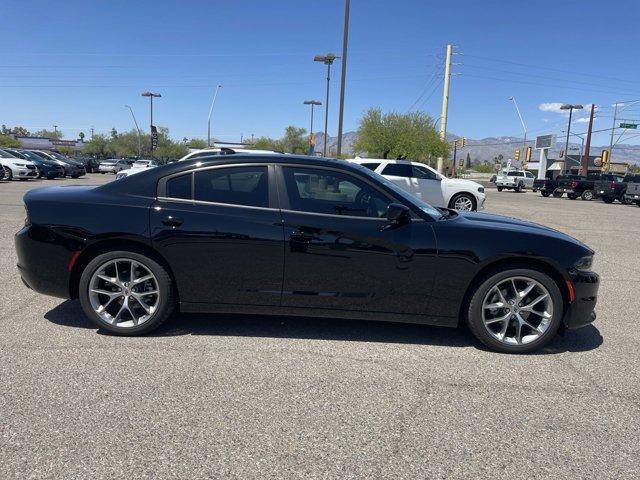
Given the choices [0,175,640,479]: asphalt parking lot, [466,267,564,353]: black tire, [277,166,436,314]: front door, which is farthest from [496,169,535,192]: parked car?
[277,166,436,314]: front door

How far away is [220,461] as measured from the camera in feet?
8.48

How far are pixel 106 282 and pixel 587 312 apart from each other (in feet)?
13.3

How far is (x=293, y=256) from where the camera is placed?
160 inches

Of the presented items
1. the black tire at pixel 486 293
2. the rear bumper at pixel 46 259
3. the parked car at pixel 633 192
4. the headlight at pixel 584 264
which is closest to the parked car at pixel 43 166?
the rear bumper at pixel 46 259

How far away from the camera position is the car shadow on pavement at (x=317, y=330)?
14.4 feet

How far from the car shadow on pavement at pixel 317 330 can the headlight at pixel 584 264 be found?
726 millimetres

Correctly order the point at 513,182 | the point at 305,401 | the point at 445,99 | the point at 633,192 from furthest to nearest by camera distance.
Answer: the point at 513,182
the point at 445,99
the point at 633,192
the point at 305,401

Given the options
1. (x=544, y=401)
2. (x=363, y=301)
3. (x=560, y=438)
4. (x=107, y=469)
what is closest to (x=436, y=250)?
(x=363, y=301)

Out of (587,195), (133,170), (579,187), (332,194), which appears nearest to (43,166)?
(133,170)

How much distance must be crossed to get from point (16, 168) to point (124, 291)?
971 inches

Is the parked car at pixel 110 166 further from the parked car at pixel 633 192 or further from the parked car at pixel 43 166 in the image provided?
the parked car at pixel 633 192

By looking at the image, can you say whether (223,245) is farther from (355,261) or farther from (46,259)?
(46,259)

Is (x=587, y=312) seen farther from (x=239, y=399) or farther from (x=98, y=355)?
(x=98, y=355)

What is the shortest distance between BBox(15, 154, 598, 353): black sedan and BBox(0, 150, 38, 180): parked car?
23.9 metres
